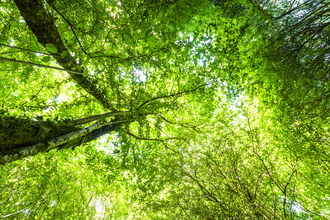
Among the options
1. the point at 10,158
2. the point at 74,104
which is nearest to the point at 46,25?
the point at 10,158

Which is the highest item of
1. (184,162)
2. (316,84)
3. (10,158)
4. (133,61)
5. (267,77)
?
(133,61)

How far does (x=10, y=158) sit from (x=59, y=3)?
306 centimetres

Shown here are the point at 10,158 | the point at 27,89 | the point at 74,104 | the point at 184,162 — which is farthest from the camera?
the point at 27,89

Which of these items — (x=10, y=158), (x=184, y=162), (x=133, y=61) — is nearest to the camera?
(x=10, y=158)

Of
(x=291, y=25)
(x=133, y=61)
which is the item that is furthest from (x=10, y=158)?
(x=291, y=25)

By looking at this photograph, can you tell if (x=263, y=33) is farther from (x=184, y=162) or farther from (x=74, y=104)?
(x=74, y=104)

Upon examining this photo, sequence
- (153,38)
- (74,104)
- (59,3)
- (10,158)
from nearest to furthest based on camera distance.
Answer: (10,158)
(59,3)
(153,38)
(74,104)

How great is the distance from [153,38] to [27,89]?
677cm

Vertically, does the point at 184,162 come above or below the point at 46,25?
below

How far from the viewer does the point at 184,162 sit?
14.7 feet

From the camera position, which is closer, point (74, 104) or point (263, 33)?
point (263, 33)

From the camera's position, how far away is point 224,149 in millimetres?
4309

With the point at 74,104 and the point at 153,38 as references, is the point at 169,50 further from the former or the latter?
the point at 74,104

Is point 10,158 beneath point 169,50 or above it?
beneath
